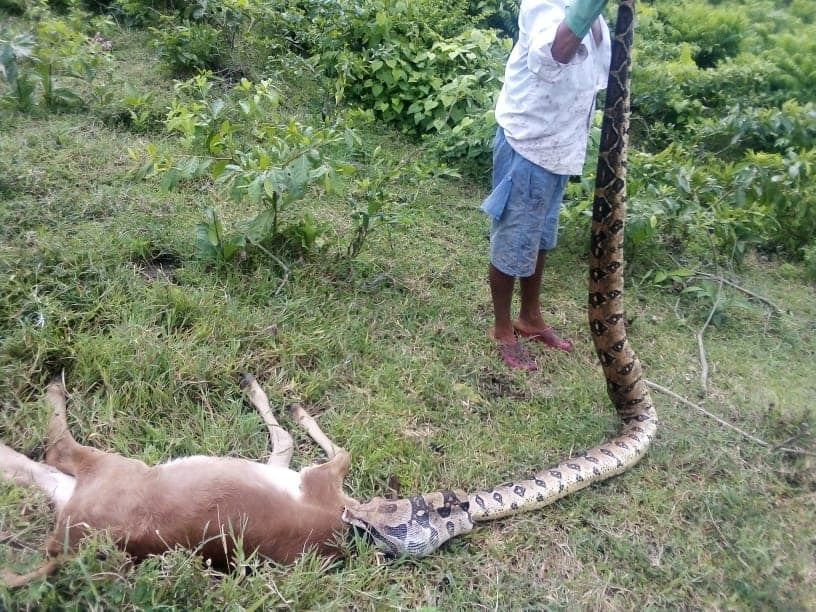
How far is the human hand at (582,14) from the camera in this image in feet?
8.27

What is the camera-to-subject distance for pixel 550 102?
3049 mm

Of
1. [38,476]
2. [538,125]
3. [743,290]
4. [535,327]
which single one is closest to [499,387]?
[535,327]

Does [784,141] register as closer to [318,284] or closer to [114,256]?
[318,284]

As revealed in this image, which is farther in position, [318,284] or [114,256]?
[318,284]

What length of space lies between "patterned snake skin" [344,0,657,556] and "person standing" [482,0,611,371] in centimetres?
21

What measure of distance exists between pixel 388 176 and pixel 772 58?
6129mm

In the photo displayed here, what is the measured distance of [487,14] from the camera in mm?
6902

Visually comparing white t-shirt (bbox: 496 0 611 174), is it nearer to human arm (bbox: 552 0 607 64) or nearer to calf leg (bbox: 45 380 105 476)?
human arm (bbox: 552 0 607 64)

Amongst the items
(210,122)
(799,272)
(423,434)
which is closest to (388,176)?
(210,122)

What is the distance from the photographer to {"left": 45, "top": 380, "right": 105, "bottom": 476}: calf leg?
97.1 inches

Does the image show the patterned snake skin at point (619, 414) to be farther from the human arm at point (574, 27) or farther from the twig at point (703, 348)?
the twig at point (703, 348)

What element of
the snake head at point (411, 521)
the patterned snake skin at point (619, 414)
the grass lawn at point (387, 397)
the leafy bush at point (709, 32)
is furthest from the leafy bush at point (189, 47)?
the leafy bush at point (709, 32)

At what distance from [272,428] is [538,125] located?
6.51ft

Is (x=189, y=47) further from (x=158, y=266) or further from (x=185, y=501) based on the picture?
(x=185, y=501)
